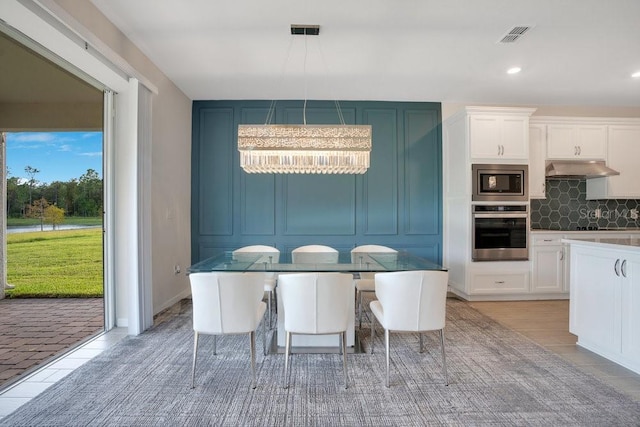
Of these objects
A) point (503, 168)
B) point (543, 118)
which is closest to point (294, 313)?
point (503, 168)

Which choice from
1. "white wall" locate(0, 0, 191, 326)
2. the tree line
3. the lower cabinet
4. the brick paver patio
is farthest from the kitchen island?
the tree line

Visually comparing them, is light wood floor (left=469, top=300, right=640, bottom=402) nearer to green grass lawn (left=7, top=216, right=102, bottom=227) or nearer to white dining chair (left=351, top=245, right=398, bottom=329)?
white dining chair (left=351, top=245, right=398, bottom=329)

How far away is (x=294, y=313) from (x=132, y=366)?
138 cm

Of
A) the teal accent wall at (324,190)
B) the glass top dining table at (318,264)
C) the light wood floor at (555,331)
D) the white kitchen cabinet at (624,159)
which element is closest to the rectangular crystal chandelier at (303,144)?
the glass top dining table at (318,264)

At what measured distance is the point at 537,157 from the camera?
443 cm

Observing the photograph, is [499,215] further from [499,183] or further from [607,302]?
[607,302]

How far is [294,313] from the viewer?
215cm

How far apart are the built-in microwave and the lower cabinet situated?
1.40 metres

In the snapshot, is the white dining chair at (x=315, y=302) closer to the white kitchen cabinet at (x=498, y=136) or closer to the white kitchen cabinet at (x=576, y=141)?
the white kitchen cabinet at (x=498, y=136)

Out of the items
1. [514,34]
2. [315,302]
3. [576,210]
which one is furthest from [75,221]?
[576,210]

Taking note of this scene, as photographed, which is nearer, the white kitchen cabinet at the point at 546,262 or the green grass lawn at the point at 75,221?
the green grass lawn at the point at 75,221

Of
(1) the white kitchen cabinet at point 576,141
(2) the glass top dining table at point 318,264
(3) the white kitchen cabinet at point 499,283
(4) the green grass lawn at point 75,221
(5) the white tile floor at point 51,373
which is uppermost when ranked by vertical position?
(1) the white kitchen cabinet at point 576,141

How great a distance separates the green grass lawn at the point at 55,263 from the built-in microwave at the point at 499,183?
4.55 meters

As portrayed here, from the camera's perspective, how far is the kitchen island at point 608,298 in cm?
228
